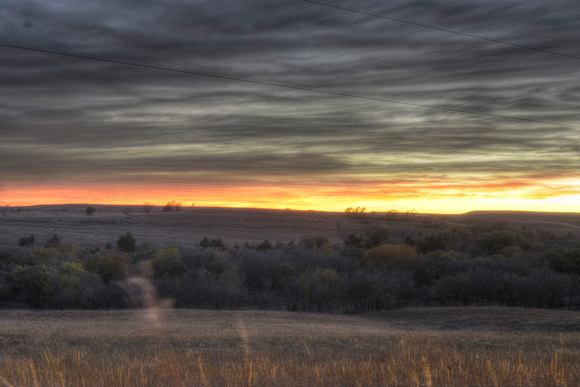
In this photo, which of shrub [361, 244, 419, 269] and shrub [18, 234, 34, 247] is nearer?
shrub [361, 244, 419, 269]

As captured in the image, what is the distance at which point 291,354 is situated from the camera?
→ 1527 cm

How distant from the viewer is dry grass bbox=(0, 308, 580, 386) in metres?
9.14

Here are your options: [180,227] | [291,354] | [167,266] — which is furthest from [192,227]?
[291,354]

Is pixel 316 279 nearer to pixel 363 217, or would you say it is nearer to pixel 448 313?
pixel 448 313

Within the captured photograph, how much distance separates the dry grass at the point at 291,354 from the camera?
9.14 metres

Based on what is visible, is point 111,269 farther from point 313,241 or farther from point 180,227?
point 180,227

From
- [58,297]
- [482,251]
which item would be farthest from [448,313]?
[482,251]

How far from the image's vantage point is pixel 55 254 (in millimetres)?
53500

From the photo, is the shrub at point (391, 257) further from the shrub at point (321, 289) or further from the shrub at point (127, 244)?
the shrub at point (127, 244)

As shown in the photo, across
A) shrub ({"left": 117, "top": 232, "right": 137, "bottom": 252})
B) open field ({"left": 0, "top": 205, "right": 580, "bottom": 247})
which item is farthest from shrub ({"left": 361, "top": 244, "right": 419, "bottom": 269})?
open field ({"left": 0, "top": 205, "right": 580, "bottom": 247})

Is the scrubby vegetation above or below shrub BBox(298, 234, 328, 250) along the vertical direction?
below

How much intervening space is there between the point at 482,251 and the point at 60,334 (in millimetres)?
72738

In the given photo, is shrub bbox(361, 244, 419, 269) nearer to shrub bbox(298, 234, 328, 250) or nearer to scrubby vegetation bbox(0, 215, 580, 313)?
scrubby vegetation bbox(0, 215, 580, 313)

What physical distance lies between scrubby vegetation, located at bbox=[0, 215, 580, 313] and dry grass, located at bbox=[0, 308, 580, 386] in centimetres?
804
